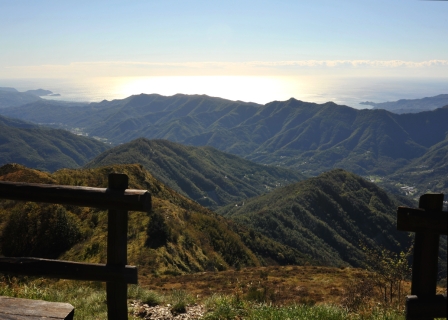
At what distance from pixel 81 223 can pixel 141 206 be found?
20.5m

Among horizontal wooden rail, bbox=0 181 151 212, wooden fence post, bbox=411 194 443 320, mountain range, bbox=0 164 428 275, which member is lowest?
mountain range, bbox=0 164 428 275

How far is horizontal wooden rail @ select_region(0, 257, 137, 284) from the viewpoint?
525 cm

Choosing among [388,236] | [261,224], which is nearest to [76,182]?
[261,224]

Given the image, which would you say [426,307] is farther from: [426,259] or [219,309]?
[219,309]

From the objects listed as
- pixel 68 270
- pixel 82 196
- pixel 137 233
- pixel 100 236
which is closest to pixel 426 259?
pixel 82 196

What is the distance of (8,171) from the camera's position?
29.3 metres

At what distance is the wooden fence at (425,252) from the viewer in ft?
13.9

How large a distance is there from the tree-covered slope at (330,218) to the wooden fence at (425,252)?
99358mm

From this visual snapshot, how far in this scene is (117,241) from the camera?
17.4 feet

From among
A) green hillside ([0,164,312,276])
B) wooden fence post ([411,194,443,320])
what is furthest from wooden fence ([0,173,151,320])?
green hillside ([0,164,312,276])

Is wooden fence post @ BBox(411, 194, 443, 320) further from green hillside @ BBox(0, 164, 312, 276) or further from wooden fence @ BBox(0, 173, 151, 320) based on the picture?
green hillside @ BBox(0, 164, 312, 276)

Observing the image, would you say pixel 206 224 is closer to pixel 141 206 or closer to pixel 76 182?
pixel 76 182

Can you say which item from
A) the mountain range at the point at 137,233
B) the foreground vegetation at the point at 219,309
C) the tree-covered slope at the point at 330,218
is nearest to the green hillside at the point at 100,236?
the mountain range at the point at 137,233

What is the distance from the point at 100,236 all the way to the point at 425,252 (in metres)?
20.1
